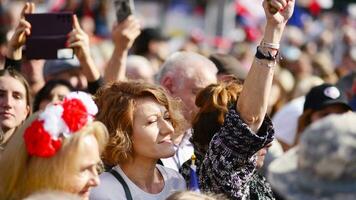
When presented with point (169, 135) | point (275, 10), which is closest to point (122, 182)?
point (169, 135)

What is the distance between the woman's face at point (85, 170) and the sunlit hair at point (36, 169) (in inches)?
0.6

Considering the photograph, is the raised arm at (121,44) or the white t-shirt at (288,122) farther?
the white t-shirt at (288,122)

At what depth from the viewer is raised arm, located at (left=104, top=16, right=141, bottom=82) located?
6867 mm

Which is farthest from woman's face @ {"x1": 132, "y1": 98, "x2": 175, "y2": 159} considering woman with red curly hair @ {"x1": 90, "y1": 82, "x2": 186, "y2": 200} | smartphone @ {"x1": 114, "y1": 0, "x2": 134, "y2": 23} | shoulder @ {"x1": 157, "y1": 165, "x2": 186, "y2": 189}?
smartphone @ {"x1": 114, "y1": 0, "x2": 134, "y2": 23}

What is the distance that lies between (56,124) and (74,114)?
11cm

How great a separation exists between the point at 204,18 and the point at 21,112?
14.5 metres

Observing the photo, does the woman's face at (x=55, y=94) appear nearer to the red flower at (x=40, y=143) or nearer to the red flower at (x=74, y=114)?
the red flower at (x=74, y=114)

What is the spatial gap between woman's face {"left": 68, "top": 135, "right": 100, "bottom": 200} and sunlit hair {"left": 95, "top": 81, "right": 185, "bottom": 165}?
2.33ft

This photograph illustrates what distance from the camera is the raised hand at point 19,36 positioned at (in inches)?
244

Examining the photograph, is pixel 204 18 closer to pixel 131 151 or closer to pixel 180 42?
pixel 180 42

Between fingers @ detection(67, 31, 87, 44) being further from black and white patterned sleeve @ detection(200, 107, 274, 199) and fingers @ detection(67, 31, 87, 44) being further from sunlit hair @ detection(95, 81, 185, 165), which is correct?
black and white patterned sleeve @ detection(200, 107, 274, 199)

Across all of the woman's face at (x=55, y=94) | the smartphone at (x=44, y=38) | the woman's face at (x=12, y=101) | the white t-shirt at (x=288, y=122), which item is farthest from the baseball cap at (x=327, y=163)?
the white t-shirt at (x=288, y=122)

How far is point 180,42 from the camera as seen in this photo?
55.7 ft

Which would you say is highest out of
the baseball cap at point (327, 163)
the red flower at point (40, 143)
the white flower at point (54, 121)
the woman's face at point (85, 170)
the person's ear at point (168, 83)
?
the baseball cap at point (327, 163)
